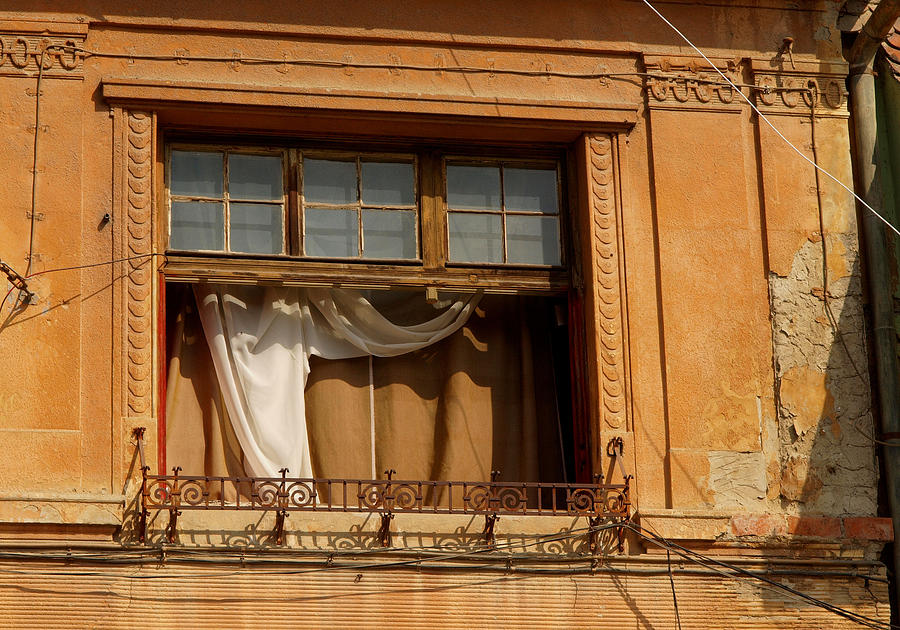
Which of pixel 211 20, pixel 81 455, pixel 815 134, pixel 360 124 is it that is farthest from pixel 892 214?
pixel 81 455

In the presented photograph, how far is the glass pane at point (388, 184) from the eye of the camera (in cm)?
1047

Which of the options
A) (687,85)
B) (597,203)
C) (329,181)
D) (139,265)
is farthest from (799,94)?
(139,265)

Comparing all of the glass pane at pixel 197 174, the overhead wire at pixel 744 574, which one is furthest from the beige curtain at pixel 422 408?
the overhead wire at pixel 744 574

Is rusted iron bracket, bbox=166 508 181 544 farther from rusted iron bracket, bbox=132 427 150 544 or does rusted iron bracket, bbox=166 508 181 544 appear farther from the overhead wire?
the overhead wire

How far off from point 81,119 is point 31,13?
0.74 m

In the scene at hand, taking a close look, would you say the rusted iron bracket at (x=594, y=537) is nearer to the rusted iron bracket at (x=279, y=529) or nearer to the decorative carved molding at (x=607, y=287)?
the decorative carved molding at (x=607, y=287)

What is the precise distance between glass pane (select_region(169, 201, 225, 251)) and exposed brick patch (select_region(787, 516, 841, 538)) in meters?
3.78

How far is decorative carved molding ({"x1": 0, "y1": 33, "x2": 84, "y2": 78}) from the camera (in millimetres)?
10023

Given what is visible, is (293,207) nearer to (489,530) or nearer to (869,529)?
(489,530)

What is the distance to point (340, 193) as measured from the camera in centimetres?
1043

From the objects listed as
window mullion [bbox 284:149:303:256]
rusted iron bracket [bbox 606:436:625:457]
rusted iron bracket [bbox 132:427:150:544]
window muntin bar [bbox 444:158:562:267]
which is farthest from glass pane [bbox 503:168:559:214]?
rusted iron bracket [bbox 132:427:150:544]

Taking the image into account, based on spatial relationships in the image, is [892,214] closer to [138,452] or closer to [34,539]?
[138,452]

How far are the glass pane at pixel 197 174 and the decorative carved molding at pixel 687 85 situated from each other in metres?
2.73

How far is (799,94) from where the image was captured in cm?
1081
